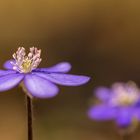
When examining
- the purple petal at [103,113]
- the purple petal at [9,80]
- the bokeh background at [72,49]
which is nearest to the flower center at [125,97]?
the purple petal at [103,113]

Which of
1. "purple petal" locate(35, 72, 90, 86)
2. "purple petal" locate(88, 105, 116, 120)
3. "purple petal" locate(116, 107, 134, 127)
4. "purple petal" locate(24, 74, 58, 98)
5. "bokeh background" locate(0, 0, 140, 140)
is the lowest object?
"bokeh background" locate(0, 0, 140, 140)

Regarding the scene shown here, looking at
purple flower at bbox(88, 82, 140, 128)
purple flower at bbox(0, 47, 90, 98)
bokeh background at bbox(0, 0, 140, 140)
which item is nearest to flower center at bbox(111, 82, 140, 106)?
purple flower at bbox(88, 82, 140, 128)

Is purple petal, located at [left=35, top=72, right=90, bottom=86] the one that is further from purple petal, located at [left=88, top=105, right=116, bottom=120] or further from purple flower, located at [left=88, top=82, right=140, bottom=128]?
purple petal, located at [left=88, top=105, right=116, bottom=120]

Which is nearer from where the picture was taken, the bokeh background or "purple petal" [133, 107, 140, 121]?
"purple petal" [133, 107, 140, 121]

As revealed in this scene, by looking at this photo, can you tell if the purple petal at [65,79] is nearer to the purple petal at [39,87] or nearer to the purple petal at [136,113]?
the purple petal at [39,87]

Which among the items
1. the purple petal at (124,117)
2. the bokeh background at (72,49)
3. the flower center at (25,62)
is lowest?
the bokeh background at (72,49)

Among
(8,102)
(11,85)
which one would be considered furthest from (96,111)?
(8,102)

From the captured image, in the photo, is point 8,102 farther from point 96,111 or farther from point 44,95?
point 44,95

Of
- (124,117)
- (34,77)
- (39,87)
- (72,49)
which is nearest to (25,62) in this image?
(34,77)
